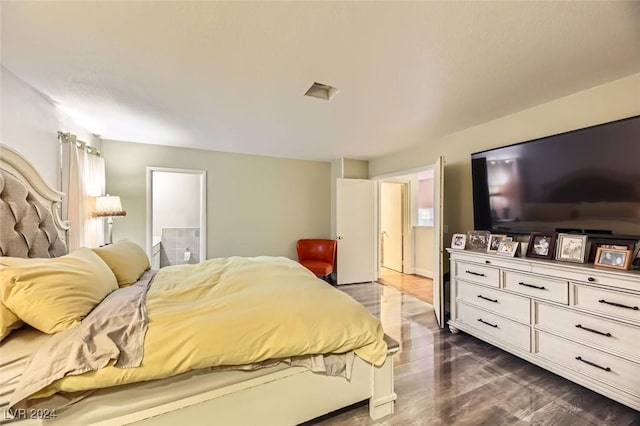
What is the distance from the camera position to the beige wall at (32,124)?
1884 mm

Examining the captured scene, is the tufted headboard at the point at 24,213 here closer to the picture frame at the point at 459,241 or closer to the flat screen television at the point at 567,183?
the picture frame at the point at 459,241

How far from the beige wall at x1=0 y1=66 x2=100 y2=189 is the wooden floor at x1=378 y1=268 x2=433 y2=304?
4780mm

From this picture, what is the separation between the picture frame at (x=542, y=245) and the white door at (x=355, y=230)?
2742 millimetres

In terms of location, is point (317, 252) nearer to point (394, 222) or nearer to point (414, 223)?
point (394, 222)

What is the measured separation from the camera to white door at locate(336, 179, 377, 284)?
15.6 feet

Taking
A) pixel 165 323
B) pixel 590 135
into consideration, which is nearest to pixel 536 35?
pixel 590 135

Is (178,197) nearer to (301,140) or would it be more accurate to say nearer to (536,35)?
(301,140)

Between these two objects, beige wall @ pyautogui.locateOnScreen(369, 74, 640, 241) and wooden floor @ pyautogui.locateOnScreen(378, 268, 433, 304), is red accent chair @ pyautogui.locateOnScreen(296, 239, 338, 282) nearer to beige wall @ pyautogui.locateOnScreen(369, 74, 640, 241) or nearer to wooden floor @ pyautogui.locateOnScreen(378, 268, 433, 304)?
wooden floor @ pyautogui.locateOnScreen(378, 268, 433, 304)

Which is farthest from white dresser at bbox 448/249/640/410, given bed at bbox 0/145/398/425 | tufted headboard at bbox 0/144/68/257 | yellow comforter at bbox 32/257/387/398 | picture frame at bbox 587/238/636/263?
tufted headboard at bbox 0/144/68/257

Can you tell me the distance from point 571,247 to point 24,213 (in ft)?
13.4

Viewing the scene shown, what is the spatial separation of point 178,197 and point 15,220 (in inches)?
157

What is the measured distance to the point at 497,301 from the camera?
2408mm

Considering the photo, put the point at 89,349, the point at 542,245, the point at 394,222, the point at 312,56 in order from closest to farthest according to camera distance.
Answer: the point at 89,349 < the point at 312,56 < the point at 542,245 < the point at 394,222

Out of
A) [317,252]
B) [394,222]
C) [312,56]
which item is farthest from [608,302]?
[394,222]
